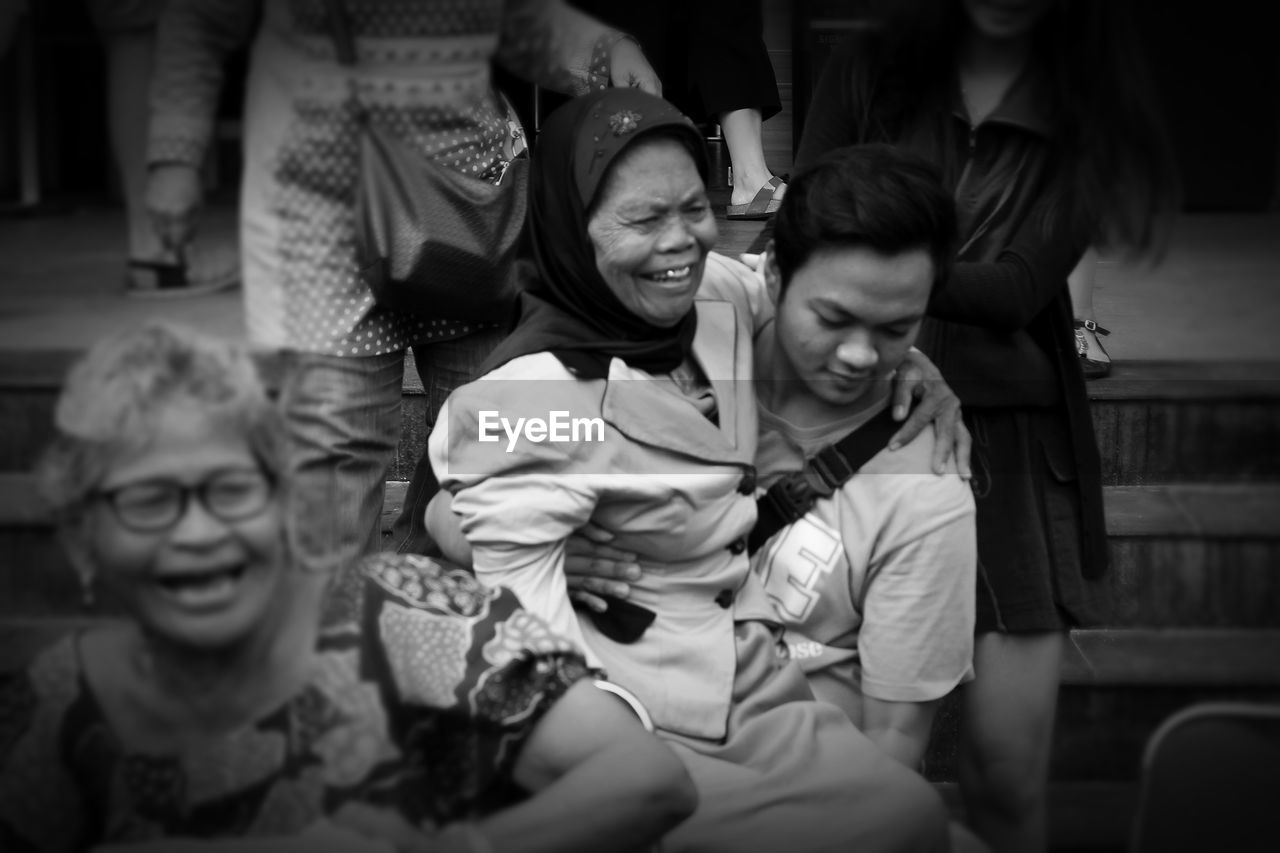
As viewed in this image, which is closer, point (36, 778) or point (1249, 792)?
point (36, 778)

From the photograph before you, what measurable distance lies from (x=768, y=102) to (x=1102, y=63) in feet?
1.50

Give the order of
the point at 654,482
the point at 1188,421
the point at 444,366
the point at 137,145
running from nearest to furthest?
the point at 137,145, the point at 654,482, the point at 444,366, the point at 1188,421

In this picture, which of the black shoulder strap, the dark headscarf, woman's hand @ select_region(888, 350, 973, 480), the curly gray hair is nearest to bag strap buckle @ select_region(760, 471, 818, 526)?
the black shoulder strap

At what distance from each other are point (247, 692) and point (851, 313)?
2.94 ft

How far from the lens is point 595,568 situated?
6.69 feet

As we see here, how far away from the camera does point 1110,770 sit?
9.09ft

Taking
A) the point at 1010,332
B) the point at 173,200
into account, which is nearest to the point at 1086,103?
the point at 1010,332

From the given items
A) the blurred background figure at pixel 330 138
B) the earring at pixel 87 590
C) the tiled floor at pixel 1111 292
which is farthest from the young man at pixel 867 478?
the earring at pixel 87 590

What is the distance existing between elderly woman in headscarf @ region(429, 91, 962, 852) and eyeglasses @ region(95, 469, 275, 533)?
0.34 m

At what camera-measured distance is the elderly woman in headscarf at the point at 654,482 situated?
195 centimetres

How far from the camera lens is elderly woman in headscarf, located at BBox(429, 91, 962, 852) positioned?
76.8 inches

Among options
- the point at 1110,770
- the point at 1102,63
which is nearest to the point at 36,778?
the point at 1102,63

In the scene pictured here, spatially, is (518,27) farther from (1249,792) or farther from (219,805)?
(1249,792)

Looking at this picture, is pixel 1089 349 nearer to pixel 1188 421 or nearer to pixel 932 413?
pixel 1188 421
